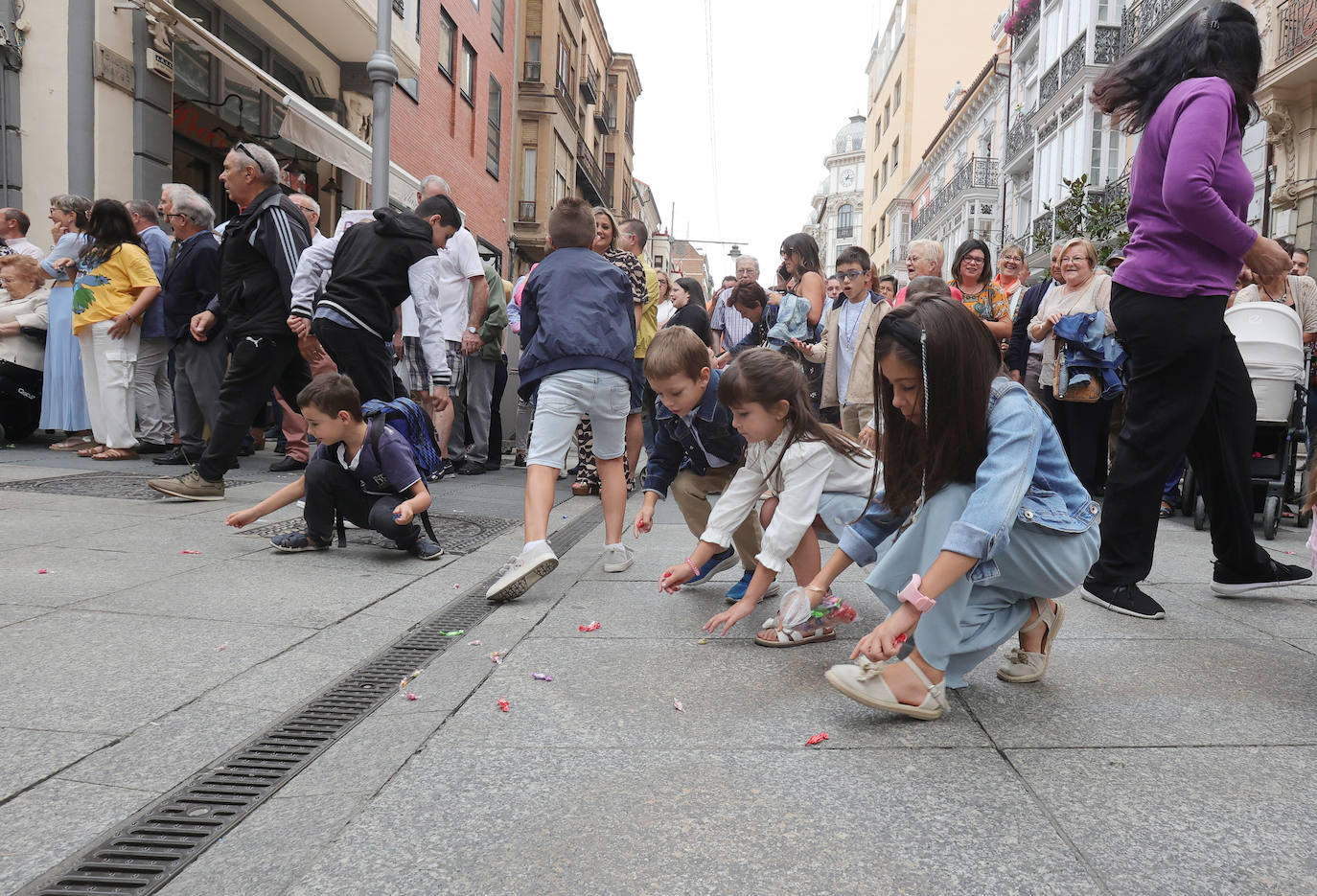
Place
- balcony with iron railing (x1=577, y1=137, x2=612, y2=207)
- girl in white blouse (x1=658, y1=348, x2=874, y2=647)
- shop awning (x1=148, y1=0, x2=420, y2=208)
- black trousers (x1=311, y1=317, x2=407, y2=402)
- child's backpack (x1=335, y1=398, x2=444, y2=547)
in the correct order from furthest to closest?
balcony with iron railing (x1=577, y1=137, x2=612, y2=207)
shop awning (x1=148, y1=0, x2=420, y2=208)
black trousers (x1=311, y1=317, x2=407, y2=402)
child's backpack (x1=335, y1=398, x2=444, y2=547)
girl in white blouse (x1=658, y1=348, x2=874, y2=647)

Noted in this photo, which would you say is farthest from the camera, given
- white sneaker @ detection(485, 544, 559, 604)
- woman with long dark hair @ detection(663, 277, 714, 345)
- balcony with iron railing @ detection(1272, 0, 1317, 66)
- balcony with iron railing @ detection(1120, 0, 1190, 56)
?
balcony with iron railing @ detection(1120, 0, 1190, 56)

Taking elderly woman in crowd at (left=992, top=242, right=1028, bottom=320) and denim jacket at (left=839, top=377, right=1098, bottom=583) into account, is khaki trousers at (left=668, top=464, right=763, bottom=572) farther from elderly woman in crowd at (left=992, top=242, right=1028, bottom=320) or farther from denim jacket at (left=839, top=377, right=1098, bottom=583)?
elderly woman in crowd at (left=992, top=242, right=1028, bottom=320)

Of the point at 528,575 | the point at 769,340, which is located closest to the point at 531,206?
the point at 769,340

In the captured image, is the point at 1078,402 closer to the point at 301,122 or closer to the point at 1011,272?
the point at 1011,272

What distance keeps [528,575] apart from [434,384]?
2.14 meters

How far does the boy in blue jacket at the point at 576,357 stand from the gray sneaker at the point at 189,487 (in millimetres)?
2398

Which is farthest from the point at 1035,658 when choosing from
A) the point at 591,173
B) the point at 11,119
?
the point at 591,173

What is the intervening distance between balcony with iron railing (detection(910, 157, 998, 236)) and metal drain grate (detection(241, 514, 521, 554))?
121ft

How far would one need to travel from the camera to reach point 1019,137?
34.0 m

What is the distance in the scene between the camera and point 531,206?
29.6m

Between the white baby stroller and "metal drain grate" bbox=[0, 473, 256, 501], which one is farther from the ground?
the white baby stroller

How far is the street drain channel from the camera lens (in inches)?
66.6

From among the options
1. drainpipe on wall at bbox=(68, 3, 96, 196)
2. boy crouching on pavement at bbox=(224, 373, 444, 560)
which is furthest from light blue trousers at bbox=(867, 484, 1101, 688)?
drainpipe on wall at bbox=(68, 3, 96, 196)

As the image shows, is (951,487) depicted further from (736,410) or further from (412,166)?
(412,166)
